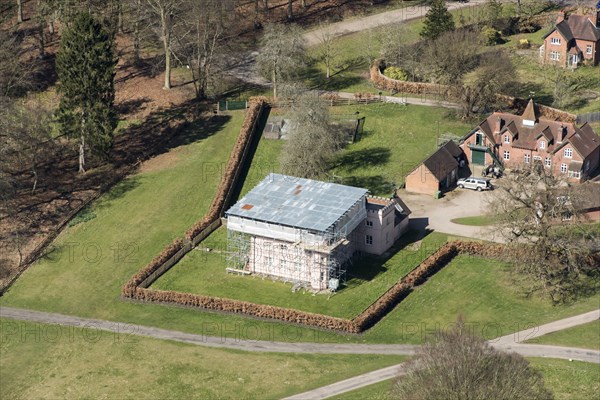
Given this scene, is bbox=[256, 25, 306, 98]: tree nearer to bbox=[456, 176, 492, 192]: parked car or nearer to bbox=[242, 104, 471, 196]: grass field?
bbox=[242, 104, 471, 196]: grass field

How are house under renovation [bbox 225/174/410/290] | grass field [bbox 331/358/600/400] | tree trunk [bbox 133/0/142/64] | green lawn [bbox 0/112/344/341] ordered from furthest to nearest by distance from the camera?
tree trunk [bbox 133/0/142/64] < house under renovation [bbox 225/174/410/290] < green lawn [bbox 0/112/344/341] < grass field [bbox 331/358/600/400]

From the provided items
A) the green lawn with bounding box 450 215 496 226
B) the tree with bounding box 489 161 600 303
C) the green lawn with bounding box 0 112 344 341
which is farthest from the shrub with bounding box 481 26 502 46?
the tree with bounding box 489 161 600 303

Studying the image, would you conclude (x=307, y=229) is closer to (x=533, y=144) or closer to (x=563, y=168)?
(x=533, y=144)

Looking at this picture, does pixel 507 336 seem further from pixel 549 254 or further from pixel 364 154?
pixel 364 154

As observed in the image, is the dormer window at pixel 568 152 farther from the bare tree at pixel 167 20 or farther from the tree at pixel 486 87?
the bare tree at pixel 167 20

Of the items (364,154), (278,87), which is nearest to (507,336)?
(364,154)

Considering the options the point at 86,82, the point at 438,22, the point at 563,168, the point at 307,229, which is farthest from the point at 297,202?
the point at 438,22
